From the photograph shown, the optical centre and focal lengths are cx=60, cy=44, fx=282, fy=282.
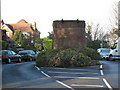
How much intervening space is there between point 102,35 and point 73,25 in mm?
50711

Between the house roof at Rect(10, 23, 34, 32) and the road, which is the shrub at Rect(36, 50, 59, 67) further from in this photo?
the house roof at Rect(10, 23, 34, 32)

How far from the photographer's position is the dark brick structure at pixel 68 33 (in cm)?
2545

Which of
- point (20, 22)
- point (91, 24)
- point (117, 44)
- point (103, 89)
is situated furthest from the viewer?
point (20, 22)

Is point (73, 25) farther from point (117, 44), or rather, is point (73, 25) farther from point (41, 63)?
point (117, 44)

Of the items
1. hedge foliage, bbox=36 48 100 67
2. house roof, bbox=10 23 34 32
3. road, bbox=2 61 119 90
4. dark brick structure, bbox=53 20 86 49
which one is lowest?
road, bbox=2 61 119 90

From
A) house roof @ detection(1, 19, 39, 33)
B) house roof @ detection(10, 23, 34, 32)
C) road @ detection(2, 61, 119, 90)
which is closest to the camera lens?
road @ detection(2, 61, 119, 90)

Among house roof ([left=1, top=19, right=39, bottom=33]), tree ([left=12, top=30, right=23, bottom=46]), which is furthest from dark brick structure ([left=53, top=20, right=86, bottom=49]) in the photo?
house roof ([left=1, top=19, right=39, bottom=33])

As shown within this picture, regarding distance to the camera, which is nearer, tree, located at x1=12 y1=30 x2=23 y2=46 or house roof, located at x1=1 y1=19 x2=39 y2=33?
tree, located at x1=12 y1=30 x2=23 y2=46

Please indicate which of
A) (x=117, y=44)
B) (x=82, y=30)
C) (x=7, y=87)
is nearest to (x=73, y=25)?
(x=82, y=30)

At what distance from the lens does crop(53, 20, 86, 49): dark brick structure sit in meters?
25.5

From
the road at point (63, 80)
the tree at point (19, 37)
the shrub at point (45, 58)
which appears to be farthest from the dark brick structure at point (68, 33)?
the tree at point (19, 37)

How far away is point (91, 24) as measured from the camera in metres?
74.1

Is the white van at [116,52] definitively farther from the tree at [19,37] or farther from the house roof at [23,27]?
the house roof at [23,27]

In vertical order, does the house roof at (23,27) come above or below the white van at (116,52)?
above
